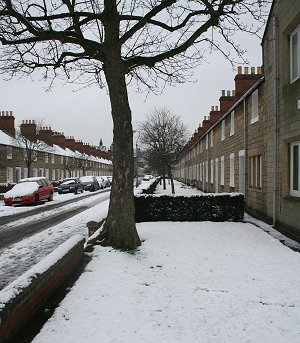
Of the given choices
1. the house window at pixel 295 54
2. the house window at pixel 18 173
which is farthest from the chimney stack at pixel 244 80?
the house window at pixel 18 173

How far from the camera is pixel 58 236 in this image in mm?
10836

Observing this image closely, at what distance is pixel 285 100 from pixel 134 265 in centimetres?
634

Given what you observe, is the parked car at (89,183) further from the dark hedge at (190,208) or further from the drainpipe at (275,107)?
the drainpipe at (275,107)

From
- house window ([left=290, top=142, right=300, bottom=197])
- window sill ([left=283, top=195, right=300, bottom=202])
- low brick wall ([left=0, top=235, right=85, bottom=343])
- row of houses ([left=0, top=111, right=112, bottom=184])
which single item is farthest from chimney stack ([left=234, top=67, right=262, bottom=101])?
row of houses ([left=0, top=111, right=112, bottom=184])

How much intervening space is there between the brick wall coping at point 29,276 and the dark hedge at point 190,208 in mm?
6494

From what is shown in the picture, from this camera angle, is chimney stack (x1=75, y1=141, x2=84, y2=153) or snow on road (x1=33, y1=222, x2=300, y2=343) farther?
chimney stack (x1=75, y1=141, x2=84, y2=153)

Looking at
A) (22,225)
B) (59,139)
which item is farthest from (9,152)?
(22,225)

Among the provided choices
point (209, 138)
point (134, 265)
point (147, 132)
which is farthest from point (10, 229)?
point (147, 132)

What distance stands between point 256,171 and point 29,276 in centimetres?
1076

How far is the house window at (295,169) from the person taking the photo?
9.16 m

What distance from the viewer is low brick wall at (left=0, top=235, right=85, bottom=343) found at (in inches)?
140

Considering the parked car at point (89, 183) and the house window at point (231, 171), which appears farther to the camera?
the parked car at point (89, 183)

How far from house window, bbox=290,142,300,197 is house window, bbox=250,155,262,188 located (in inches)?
131

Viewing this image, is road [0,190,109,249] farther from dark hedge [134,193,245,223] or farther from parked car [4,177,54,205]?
parked car [4,177,54,205]
